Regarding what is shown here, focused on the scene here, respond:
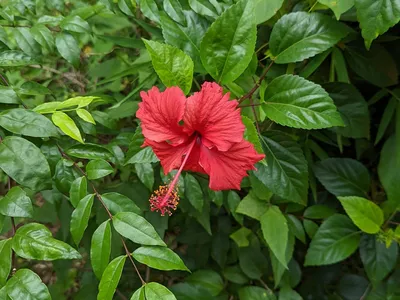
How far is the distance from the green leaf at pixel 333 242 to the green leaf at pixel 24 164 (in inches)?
26.9

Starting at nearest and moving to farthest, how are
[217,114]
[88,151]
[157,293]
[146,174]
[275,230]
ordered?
[217,114] → [157,293] → [88,151] → [146,174] → [275,230]

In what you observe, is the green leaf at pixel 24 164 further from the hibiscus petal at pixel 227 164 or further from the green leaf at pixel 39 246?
the hibiscus petal at pixel 227 164

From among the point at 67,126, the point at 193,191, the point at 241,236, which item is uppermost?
the point at 67,126

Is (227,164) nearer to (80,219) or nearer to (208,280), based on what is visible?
(80,219)

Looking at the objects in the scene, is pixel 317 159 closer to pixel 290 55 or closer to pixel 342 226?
pixel 342 226

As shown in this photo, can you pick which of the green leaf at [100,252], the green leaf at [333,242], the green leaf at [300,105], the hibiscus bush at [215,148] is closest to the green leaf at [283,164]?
the hibiscus bush at [215,148]

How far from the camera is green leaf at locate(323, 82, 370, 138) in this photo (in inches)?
39.9

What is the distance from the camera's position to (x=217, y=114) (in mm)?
629

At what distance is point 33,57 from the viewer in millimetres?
892

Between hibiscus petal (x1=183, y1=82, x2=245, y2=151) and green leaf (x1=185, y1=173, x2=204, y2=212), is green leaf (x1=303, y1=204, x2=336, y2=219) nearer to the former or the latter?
green leaf (x1=185, y1=173, x2=204, y2=212)

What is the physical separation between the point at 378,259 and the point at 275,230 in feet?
0.92

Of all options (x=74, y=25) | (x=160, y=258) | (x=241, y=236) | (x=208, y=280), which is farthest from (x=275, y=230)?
(x=74, y=25)

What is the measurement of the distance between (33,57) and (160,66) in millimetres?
324

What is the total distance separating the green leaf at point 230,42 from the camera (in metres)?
0.73
